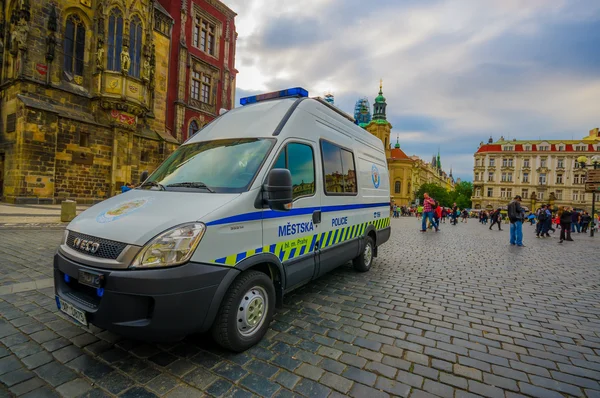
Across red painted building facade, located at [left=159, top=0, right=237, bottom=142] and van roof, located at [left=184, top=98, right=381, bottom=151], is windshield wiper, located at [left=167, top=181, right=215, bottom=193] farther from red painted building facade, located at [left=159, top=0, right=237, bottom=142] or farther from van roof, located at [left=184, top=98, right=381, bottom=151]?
red painted building facade, located at [left=159, top=0, right=237, bottom=142]

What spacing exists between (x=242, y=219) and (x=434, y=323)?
Result: 2610 millimetres

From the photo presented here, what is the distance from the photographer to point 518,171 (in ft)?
263

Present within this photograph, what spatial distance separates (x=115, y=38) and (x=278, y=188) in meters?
20.0

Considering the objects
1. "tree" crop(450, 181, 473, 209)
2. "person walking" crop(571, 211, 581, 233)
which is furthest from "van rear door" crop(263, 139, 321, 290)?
"tree" crop(450, 181, 473, 209)

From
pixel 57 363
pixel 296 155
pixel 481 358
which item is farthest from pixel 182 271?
pixel 481 358

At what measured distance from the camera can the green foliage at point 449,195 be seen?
82069 millimetres

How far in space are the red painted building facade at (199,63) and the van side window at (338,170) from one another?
21904 millimetres

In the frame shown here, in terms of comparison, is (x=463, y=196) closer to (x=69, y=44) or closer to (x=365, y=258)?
(x=69, y=44)

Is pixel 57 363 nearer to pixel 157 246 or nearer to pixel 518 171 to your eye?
pixel 157 246

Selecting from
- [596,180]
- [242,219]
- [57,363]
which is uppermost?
[596,180]

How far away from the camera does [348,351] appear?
2824 millimetres

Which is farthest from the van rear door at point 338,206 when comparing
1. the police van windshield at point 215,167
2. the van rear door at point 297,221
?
the police van windshield at point 215,167

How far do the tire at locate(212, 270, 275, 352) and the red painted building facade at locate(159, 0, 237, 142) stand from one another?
2355 cm

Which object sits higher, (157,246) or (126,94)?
(126,94)
